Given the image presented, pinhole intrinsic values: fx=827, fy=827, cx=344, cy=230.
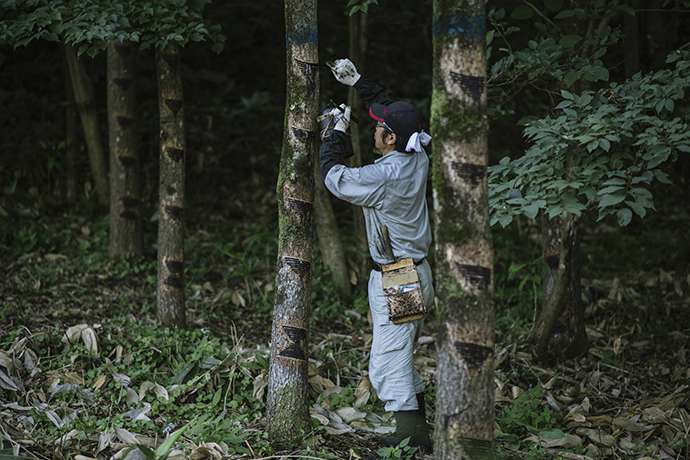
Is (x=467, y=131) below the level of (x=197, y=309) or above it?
above

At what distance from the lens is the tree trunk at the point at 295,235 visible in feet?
14.9

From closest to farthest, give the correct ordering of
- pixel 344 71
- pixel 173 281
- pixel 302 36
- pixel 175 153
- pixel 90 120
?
pixel 302 36 → pixel 344 71 → pixel 175 153 → pixel 173 281 → pixel 90 120

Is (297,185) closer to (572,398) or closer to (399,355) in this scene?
(399,355)

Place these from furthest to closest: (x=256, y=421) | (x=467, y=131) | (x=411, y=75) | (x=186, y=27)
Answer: (x=411, y=75) → (x=186, y=27) → (x=256, y=421) → (x=467, y=131)

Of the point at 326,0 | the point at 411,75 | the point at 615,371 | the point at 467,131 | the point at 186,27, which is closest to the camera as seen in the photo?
the point at 467,131

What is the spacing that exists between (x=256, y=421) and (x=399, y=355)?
3.26 ft

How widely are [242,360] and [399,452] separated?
1520 millimetres

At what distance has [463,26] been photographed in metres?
3.43

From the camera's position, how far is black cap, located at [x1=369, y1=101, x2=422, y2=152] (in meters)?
4.61

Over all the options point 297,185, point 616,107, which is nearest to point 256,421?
point 297,185

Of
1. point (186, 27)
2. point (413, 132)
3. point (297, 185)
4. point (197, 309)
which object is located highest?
point (186, 27)

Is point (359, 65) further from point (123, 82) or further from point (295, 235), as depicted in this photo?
point (295, 235)

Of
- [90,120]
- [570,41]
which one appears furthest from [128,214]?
[570,41]

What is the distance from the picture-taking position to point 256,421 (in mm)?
4969
